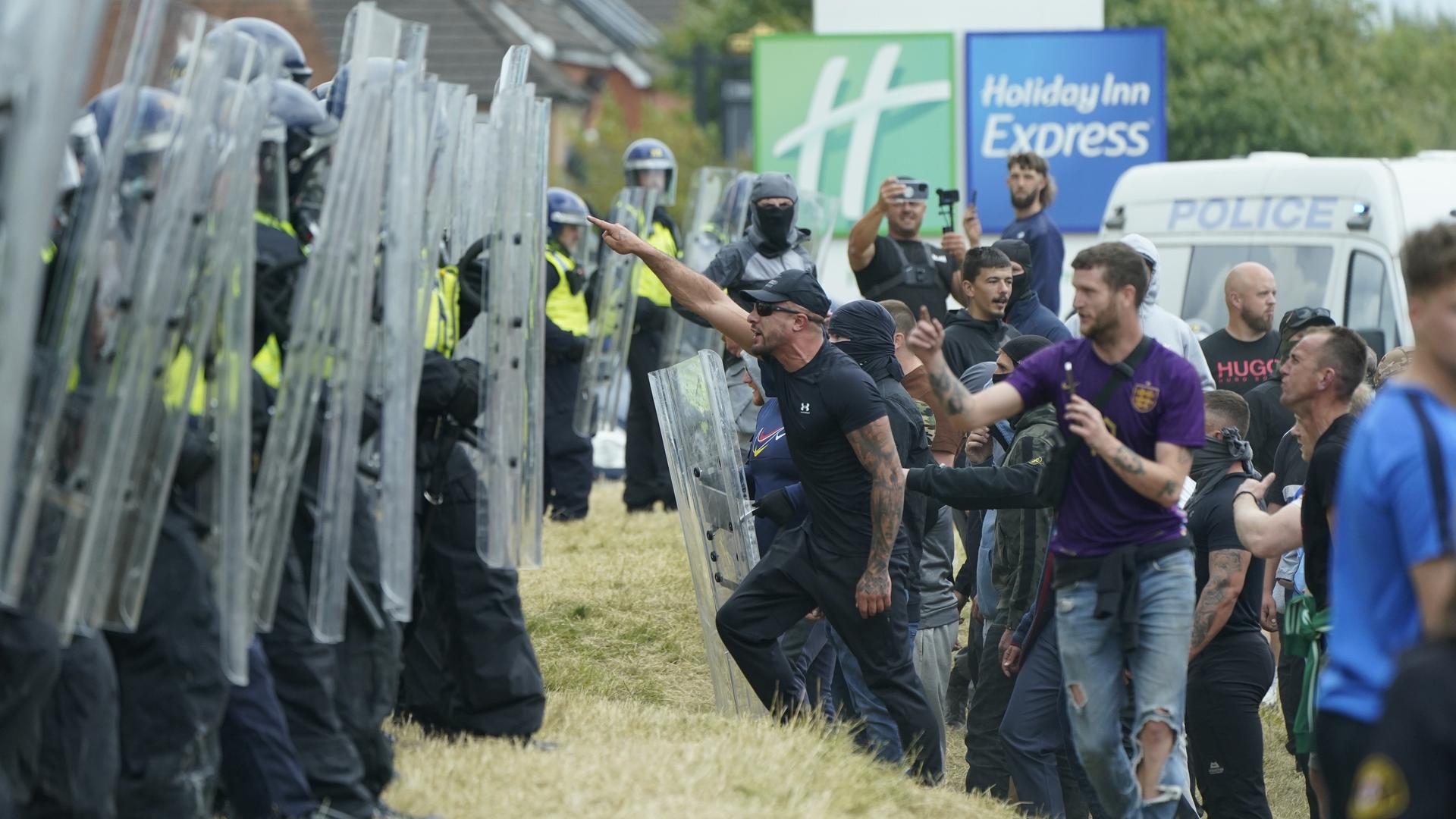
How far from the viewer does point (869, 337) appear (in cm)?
727

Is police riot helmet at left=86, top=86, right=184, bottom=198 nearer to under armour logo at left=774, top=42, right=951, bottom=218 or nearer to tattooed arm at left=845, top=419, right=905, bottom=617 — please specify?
tattooed arm at left=845, top=419, right=905, bottom=617

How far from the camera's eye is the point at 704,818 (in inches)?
211

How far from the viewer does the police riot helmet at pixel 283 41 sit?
601cm

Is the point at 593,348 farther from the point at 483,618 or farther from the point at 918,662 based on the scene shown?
the point at 483,618

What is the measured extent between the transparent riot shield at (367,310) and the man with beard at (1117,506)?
1426 millimetres

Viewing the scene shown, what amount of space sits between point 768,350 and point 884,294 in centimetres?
333

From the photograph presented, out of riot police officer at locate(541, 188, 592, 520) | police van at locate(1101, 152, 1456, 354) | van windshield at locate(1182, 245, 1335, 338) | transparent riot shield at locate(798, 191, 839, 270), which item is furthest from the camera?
transparent riot shield at locate(798, 191, 839, 270)

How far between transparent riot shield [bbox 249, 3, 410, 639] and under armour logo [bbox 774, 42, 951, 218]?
43.2 ft

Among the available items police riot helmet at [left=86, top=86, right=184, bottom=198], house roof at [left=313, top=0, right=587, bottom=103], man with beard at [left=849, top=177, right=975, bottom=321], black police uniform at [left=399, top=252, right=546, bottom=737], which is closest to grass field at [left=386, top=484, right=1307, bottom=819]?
Result: black police uniform at [left=399, top=252, right=546, bottom=737]

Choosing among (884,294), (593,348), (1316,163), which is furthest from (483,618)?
(1316,163)

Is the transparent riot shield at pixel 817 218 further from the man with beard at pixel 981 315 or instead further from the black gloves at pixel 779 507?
the black gloves at pixel 779 507

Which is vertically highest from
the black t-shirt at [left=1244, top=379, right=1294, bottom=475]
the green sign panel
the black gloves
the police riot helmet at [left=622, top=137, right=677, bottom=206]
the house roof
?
the house roof

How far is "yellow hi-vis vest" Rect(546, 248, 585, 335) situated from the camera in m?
11.6

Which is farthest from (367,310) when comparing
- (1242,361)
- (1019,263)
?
(1242,361)
